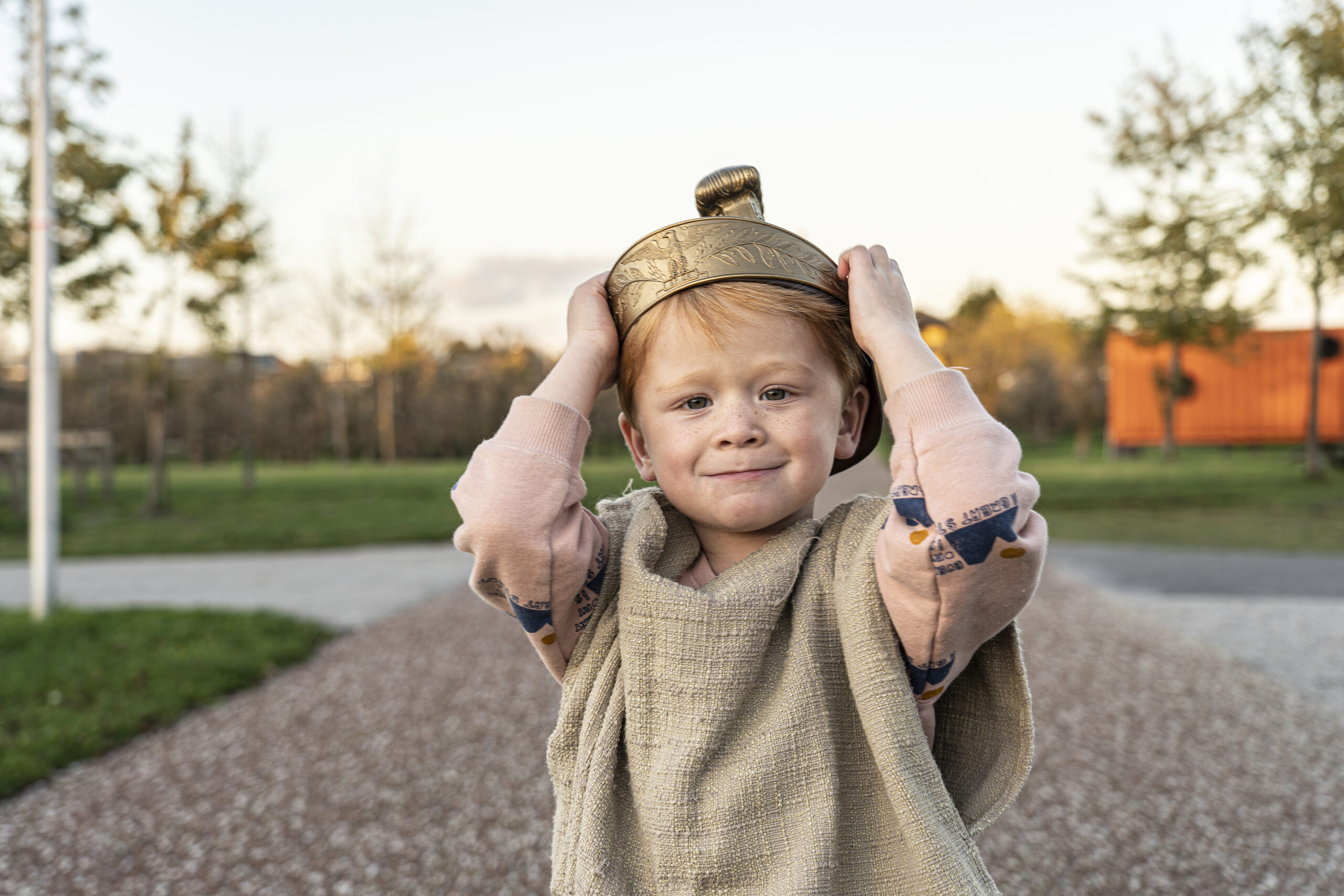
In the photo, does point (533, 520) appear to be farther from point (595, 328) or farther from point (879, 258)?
point (879, 258)

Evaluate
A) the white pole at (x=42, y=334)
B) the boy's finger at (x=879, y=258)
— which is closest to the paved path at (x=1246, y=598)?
the boy's finger at (x=879, y=258)

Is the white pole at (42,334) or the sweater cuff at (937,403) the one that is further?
the white pole at (42,334)

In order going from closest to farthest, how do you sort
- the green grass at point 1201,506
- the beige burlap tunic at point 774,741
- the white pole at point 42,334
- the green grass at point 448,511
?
the beige burlap tunic at point 774,741
the white pole at point 42,334
the green grass at point 1201,506
the green grass at point 448,511

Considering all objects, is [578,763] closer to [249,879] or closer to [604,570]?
[604,570]

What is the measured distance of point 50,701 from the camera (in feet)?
14.7

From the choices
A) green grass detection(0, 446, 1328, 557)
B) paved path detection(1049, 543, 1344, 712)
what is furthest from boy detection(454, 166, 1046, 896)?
green grass detection(0, 446, 1328, 557)

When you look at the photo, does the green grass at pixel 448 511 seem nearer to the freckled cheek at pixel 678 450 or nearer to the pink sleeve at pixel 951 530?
the freckled cheek at pixel 678 450

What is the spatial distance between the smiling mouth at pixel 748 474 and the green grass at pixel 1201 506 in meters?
8.00

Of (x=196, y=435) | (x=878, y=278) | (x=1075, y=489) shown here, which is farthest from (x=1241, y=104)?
(x=196, y=435)

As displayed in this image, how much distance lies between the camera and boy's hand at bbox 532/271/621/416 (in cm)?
135

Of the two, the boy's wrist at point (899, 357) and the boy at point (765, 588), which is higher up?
the boy's wrist at point (899, 357)

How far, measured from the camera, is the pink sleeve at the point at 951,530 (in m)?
1.12

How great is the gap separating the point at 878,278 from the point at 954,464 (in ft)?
1.05

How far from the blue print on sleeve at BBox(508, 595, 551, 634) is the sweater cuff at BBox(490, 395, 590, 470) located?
8.3 inches
